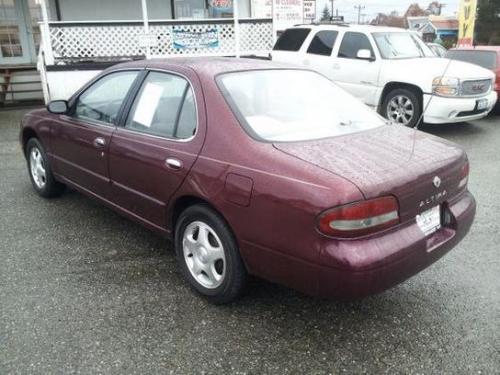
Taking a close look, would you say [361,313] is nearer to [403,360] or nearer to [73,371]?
[403,360]

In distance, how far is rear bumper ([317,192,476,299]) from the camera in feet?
7.89

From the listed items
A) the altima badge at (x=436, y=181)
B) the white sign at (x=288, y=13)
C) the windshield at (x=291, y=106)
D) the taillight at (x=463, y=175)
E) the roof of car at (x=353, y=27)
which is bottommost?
the taillight at (x=463, y=175)

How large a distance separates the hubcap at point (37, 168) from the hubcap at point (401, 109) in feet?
19.5

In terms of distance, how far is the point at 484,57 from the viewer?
1026 cm

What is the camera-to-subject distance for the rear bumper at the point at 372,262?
240 cm

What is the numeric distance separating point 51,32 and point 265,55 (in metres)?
5.45

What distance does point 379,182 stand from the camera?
2490 millimetres

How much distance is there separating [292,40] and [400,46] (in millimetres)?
2317

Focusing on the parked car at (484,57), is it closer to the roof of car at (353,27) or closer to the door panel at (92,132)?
the roof of car at (353,27)

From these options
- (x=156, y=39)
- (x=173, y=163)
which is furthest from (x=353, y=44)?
(x=173, y=163)

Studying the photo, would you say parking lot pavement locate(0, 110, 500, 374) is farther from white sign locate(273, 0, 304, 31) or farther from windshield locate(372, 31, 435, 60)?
white sign locate(273, 0, 304, 31)

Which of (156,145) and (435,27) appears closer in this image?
(156,145)

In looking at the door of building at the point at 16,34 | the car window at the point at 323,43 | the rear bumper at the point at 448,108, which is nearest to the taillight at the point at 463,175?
the rear bumper at the point at 448,108

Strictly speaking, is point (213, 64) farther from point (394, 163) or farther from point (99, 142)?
point (394, 163)
